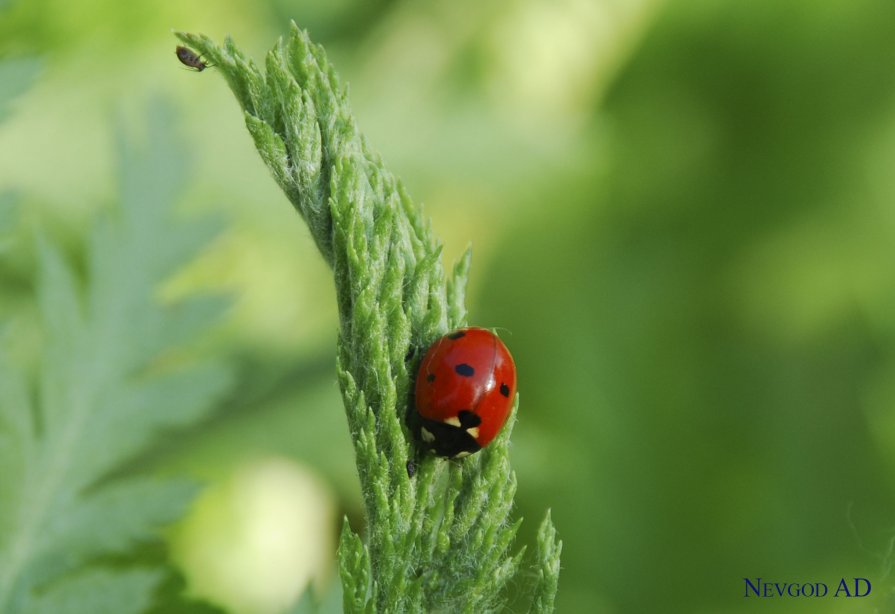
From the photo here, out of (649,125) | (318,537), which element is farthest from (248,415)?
(649,125)

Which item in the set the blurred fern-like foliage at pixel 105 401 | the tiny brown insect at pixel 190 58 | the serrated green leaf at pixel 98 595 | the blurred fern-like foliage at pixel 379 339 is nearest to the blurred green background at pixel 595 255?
the blurred fern-like foliage at pixel 105 401

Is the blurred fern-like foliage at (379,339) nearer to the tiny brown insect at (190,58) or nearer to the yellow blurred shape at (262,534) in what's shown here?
the tiny brown insect at (190,58)

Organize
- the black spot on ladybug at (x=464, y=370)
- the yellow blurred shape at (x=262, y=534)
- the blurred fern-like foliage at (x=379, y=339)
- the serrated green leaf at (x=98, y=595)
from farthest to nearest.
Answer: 1. the yellow blurred shape at (x=262, y=534)
2. the serrated green leaf at (x=98, y=595)
3. the black spot on ladybug at (x=464, y=370)
4. the blurred fern-like foliage at (x=379, y=339)

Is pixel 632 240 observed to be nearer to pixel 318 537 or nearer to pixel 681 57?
pixel 681 57

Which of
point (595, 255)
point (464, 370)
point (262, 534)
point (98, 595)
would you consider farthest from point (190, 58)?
point (595, 255)

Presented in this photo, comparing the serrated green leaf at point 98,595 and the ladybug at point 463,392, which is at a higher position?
the ladybug at point 463,392

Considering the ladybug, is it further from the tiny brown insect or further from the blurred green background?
the blurred green background
